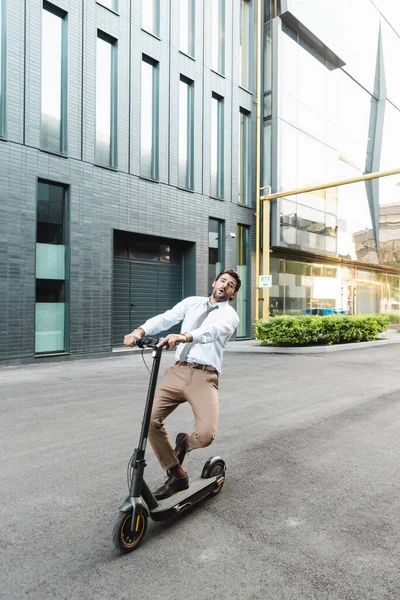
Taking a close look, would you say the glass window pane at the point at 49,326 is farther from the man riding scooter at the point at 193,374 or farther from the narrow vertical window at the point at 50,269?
the man riding scooter at the point at 193,374

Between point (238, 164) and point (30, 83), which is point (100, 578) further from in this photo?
point (238, 164)

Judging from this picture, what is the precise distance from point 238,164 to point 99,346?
9762mm

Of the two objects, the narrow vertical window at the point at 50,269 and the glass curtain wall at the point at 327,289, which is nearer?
the narrow vertical window at the point at 50,269

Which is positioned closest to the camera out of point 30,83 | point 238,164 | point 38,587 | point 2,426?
point 38,587

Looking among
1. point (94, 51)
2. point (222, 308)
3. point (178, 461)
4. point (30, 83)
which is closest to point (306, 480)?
point (178, 461)

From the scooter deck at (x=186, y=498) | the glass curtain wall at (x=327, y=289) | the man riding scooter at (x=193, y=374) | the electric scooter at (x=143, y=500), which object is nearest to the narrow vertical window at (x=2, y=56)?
the man riding scooter at (x=193, y=374)

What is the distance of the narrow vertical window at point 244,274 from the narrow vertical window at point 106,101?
22.1ft

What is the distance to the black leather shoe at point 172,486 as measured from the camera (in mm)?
3430

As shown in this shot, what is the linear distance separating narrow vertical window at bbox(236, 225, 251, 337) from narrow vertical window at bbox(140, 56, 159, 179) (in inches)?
202

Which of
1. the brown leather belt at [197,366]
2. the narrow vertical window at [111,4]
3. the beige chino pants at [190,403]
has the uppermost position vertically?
the narrow vertical window at [111,4]

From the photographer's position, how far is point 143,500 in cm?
319

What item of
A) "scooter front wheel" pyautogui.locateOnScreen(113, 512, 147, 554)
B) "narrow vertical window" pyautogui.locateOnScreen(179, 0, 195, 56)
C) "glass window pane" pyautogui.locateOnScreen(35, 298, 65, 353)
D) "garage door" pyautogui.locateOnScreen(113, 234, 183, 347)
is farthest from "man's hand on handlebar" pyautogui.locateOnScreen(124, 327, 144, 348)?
"narrow vertical window" pyautogui.locateOnScreen(179, 0, 195, 56)

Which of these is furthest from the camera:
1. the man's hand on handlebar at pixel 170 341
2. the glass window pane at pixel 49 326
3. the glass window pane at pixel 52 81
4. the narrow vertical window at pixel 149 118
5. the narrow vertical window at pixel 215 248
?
the narrow vertical window at pixel 215 248

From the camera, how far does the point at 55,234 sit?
12641 mm
